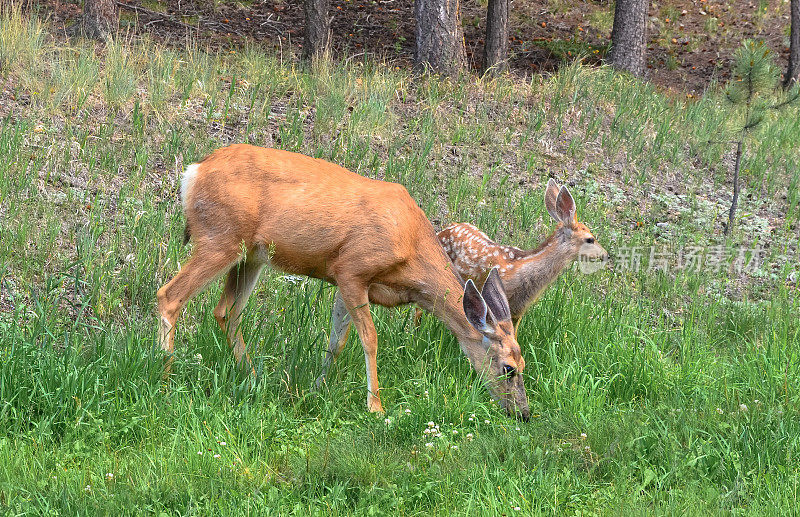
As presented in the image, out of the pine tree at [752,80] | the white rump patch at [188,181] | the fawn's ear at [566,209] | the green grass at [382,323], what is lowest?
the green grass at [382,323]

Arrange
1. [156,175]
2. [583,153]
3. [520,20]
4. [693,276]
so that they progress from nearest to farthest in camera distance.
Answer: [693,276]
[156,175]
[583,153]
[520,20]

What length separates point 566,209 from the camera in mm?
6020

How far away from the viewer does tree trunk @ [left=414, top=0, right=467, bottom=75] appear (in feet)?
35.8

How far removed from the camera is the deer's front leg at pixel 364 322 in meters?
5.12

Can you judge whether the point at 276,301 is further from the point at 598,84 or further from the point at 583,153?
the point at 598,84

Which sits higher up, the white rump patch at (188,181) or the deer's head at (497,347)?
the white rump patch at (188,181)

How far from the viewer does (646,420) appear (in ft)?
15.9

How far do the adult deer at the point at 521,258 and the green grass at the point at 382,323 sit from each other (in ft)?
0.67

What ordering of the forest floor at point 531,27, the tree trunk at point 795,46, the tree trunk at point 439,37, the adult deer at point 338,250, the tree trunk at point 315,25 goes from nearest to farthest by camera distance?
the adult deer at point 338,250 < the tree trunk at point 439,37 < the tree trunk at point 315,25 < the tree trunk at point 795,46 < the forest floor at point 531,27

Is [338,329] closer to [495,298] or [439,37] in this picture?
[495,298]

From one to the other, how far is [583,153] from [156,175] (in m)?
4.74

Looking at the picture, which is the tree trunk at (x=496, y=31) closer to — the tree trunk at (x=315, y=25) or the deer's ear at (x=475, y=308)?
the tree trunk at (x=315, y=25)

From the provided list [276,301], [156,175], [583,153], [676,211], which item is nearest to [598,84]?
[583,153]

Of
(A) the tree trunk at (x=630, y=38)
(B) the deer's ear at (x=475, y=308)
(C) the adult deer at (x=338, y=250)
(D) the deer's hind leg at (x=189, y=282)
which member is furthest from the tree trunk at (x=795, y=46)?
(D) the deer's hind leg at (x=189, y=282)
